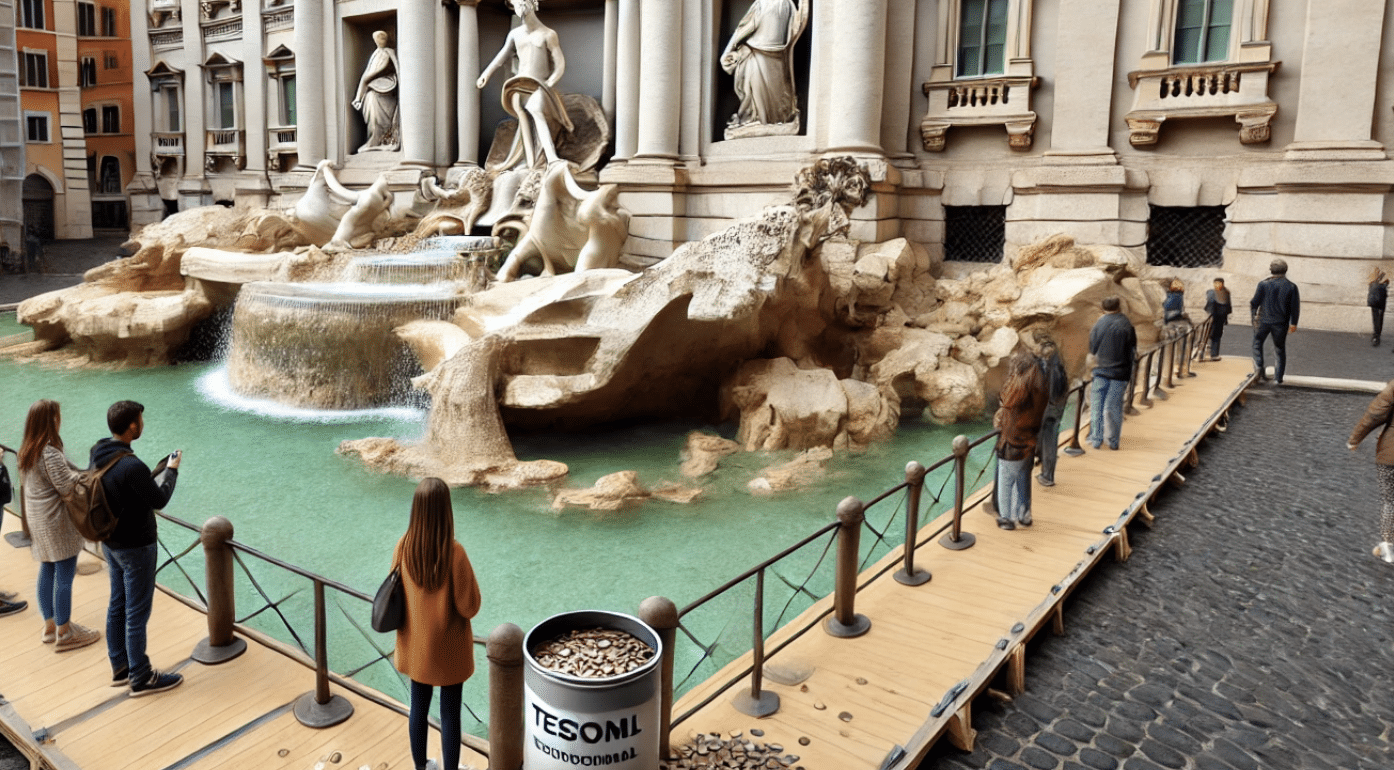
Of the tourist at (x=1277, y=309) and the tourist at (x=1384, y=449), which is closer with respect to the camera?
the tourist at (x=1384, y=449)

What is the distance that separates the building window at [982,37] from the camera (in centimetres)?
1655

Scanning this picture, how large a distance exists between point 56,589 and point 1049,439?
679 cm

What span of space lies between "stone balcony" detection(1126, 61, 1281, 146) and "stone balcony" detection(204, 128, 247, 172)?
2230cm

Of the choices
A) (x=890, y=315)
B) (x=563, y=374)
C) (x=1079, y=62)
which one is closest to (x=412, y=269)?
(x=563, y=374)

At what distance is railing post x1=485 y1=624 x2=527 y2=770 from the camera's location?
12.5 ft

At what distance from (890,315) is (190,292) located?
34.6ft

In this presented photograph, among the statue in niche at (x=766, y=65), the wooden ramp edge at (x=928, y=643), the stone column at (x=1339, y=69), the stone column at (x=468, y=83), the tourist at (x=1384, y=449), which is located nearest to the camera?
the wooden ramp edge at (x=928, y=643)

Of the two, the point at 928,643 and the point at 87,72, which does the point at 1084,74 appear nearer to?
the point at 928,643

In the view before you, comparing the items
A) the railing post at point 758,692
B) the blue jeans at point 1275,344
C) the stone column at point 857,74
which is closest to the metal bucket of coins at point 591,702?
the railing post at point 758,692

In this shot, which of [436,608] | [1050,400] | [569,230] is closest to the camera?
[436,608]

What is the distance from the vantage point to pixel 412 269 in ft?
46.8

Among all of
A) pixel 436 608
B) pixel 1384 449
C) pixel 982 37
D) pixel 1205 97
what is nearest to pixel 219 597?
pixel 436 608

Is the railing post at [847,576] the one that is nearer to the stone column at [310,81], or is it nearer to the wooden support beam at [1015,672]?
the wooden support beam at [1015,672]

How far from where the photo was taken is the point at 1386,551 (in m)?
6.71
